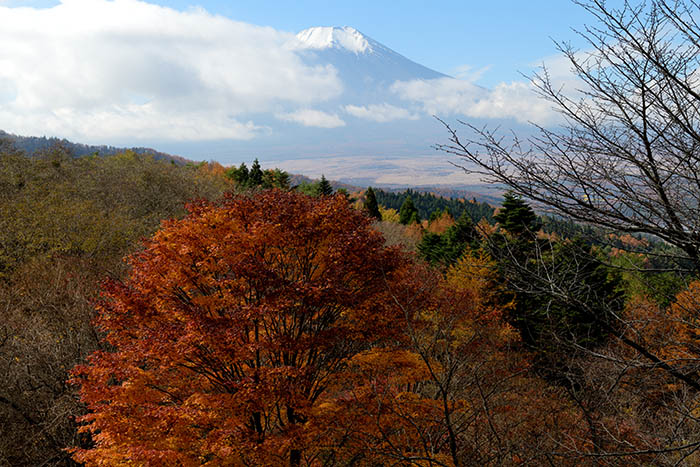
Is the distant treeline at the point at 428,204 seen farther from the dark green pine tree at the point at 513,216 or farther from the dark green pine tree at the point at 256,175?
the dark green pine tree at the point at 513,216

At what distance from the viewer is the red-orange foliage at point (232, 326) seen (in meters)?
7.64

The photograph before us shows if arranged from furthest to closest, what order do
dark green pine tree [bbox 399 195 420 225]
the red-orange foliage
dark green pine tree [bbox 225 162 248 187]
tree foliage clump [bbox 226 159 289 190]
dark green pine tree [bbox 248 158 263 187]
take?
dark green pine tree [bbox 399 195 420 225]
dark green pine tree [bbox 225 162 248 187]
dark green pine tree [bbox 248 158 263 187]
tree foliage clump [bbox 226 159 289 190]
the red-orange foliage


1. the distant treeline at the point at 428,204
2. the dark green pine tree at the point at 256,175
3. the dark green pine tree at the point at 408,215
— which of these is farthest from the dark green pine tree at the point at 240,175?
the distant treeline at the point at 428,204

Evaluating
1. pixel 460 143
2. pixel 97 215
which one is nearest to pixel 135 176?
pixel 97 215

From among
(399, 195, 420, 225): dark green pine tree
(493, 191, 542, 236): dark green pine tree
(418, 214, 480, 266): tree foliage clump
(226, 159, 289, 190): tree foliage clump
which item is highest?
(226, 159, 289, 190): tree foliage clump

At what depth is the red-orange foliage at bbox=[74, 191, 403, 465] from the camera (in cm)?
764

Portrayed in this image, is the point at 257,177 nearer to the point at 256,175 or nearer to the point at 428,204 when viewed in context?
the point at 256,175

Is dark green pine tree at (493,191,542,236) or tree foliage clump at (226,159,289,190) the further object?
tree foliage clump at (226,159,289,190)

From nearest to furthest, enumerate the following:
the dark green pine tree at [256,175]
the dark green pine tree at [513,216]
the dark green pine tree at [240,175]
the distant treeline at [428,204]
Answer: the dark green pine tree at [513,216], the dark green pine tree at [256,175], the dark green pine tree at [240,175], the distant treeline at [428,204]

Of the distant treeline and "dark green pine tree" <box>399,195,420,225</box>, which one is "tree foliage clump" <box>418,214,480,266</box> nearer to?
"dark green pine tree" <box>399,195,420,225</box>

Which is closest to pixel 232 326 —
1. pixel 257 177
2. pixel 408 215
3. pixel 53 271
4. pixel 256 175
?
pixel 53 271

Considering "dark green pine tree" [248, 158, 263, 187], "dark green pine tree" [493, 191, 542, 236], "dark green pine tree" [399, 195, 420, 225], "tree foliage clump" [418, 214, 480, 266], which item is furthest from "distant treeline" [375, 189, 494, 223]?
A: "dark green pine tree" [493, 191, 542, 236]

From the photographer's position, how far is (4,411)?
10.4 meters

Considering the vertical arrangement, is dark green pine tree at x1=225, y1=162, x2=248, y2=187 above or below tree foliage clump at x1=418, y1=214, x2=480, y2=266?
above
